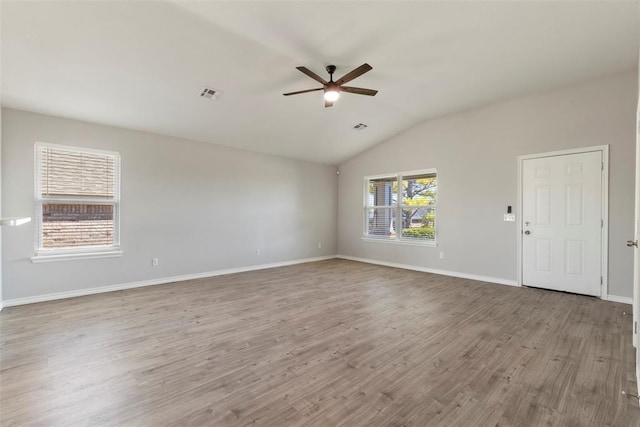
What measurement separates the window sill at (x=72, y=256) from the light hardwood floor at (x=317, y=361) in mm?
612

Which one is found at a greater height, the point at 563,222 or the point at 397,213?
the point at 397,213

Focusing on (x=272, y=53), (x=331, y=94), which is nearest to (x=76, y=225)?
(x=272, y=53)

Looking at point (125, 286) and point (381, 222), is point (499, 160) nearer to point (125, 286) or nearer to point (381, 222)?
point (381, 222)

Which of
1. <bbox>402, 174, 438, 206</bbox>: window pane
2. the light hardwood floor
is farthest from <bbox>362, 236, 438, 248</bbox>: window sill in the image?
the light hardwood floor

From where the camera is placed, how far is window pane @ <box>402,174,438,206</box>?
5996 millimetres

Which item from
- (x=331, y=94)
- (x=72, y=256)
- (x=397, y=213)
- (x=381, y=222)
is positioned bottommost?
(x=72, y=256)

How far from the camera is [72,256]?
4.12m

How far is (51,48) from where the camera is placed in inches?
115

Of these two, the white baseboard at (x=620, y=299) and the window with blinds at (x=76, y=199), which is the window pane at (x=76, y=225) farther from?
the white baseboard at (x=620, y=299)

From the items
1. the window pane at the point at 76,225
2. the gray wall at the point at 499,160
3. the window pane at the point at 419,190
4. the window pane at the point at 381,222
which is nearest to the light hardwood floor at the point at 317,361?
the window pane at the point at 76,225

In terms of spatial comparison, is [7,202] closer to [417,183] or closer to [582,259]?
[417,183]

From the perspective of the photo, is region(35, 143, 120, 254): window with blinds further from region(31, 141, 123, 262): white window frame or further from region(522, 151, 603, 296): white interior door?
region(522, 151, 603, 296): white interior door

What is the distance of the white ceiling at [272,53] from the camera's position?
2.71 m

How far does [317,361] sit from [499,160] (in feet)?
15.1
